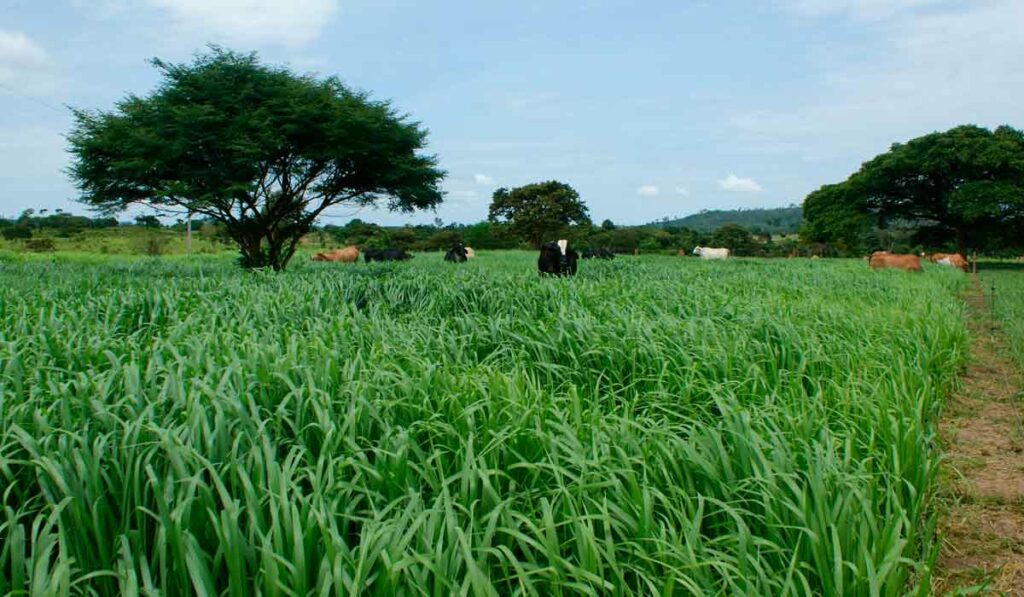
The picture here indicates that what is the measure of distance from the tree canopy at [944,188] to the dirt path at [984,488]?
28021 millimetres

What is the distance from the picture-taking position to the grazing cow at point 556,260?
12023 millimetres

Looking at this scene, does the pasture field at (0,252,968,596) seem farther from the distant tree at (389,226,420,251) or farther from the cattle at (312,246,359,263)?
the distant tree at (389,226,420,251)

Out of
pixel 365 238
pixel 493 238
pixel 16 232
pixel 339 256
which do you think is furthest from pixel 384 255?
pixel 493 238

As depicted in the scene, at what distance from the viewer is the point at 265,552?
147 centimetres

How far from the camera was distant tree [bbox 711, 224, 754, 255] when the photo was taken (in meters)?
41.0

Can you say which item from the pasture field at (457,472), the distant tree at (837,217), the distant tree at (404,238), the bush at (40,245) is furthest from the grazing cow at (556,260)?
the distant tree at (404,238)

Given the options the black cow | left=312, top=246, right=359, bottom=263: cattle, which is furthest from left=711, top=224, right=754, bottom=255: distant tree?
left=312, top=246, right=359, bottom=263: cattle

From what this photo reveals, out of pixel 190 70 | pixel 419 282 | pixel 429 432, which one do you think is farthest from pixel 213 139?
pixel 429 432

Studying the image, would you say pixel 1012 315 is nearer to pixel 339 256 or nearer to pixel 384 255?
pixel 384 255

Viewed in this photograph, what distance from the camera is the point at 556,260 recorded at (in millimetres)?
12109

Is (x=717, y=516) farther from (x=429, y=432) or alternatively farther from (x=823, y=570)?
(x=429, y=432)

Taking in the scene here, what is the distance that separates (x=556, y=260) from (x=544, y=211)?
128ft

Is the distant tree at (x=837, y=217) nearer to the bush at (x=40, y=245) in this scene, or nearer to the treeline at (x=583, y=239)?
the treeline at (x=583, y=239)

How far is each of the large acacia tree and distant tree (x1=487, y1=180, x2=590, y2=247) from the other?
1384 inches
